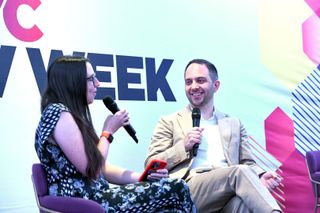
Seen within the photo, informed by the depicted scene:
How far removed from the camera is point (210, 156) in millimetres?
2707

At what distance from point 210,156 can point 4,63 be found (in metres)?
1.39

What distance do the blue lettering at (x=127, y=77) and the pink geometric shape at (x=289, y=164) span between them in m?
1.24

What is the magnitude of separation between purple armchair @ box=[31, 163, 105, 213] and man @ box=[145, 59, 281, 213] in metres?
0.71

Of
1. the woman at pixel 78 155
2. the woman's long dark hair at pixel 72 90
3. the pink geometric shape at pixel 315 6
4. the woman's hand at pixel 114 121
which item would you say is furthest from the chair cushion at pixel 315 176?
the woman's long dark hair at pixel 72 90

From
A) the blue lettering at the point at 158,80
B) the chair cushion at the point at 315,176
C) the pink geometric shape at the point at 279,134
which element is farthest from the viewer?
the pink geometric shape at the point at 279,134

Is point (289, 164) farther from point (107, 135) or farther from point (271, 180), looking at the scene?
point (107, 135)

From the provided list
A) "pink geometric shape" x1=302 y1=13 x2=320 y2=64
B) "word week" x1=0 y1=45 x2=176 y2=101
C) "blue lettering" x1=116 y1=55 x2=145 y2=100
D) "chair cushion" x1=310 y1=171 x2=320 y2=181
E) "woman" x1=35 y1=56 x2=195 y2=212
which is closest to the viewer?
"woman" x1=35 y1=56 x2=195 y2=212

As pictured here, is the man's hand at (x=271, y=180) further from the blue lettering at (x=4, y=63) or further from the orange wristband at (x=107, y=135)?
the blue lettering at (x=4, y=63)

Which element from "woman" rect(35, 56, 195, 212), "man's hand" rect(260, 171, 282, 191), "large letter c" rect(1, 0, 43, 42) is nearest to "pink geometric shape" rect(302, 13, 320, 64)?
"man's hand" rect(260, 171, 282, 191)

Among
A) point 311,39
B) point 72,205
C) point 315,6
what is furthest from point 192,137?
point 315,6

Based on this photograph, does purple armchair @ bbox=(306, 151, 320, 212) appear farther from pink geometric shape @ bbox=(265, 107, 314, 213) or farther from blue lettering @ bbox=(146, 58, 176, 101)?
blue lettering @ bbox=(146, 58, 176, 101)

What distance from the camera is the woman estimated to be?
1.95 meters

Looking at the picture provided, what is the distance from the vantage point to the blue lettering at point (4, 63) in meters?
2.78

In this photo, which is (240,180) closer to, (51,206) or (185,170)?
(185,170)
